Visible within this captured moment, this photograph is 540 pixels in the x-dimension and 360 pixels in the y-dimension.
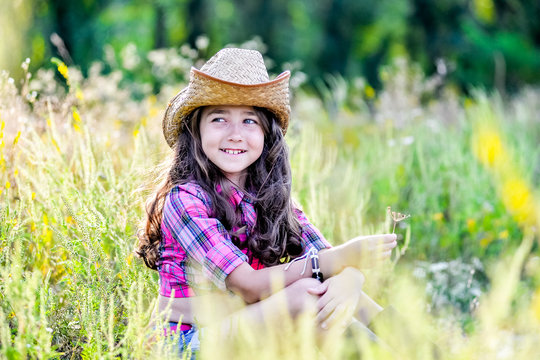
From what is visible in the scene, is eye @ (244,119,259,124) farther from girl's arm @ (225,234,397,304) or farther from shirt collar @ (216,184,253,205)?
girl's arm @ (225,234,397,304)

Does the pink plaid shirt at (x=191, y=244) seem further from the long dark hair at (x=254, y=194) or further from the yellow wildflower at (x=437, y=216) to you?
the yellow wildflower at (x=437, y=216)

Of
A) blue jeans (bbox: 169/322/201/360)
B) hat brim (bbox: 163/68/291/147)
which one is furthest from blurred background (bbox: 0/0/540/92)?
blue jeans (bbox: 169/322/201/360)

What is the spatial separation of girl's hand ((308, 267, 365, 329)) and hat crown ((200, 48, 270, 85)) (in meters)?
0.76

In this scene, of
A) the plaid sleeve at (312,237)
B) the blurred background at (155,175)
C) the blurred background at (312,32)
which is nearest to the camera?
the blurred background at (155,175)

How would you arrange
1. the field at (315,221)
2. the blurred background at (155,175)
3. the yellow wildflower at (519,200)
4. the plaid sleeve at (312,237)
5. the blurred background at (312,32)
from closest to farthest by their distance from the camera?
the field at (315,221) < the blurred background at (155,175) < the plaid sleeve at (312,237) < the yellow wildflower at (519,200) < the blurred background at (312,32)

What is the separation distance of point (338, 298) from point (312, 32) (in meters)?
11.1

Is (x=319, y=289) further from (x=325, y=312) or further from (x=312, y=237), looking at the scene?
(x=312, y=237)

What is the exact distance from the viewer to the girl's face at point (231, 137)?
221 cm

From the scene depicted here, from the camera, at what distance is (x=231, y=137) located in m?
2.20

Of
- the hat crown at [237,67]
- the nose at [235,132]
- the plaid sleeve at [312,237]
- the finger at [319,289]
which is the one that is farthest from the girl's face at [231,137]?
the finger at [319,289]

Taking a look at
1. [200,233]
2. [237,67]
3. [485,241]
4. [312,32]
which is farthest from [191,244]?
[312,32]

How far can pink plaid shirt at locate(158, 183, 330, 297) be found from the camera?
193 centimetres

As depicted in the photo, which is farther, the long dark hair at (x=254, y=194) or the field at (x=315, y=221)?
the long dark hair at (x=254, y=194)

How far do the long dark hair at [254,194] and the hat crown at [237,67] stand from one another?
14 cm
